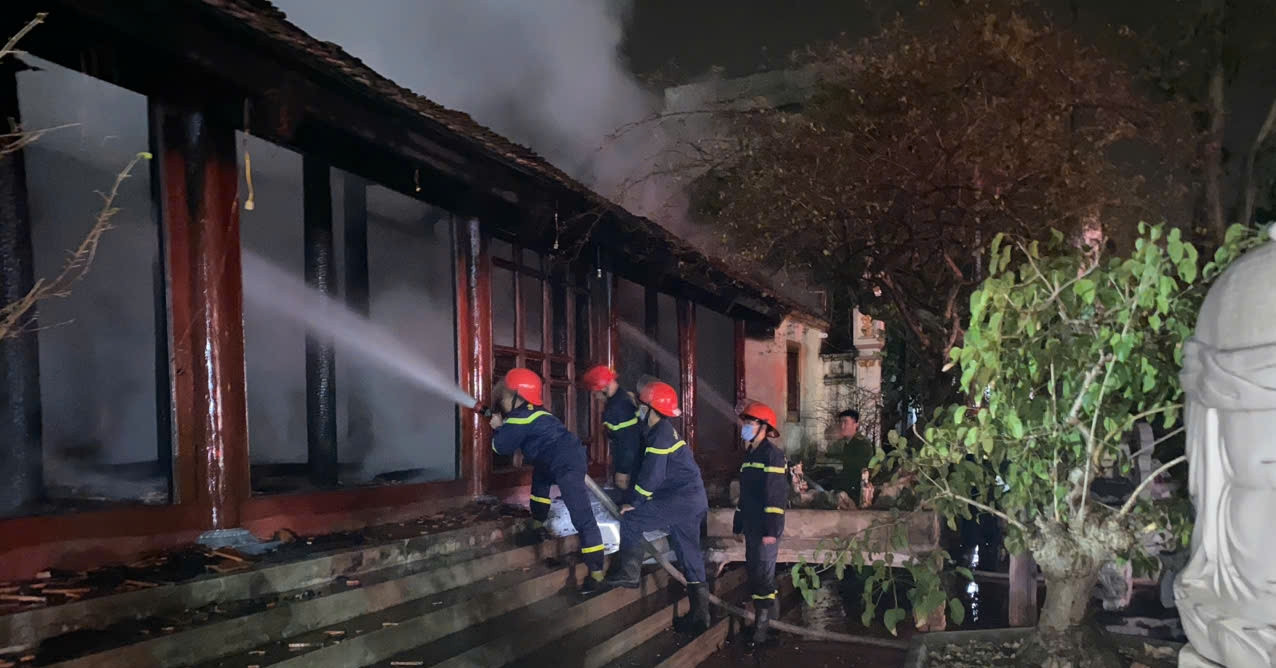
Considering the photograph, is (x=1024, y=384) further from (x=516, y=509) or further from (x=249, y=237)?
(x=249, y=237)

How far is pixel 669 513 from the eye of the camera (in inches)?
288

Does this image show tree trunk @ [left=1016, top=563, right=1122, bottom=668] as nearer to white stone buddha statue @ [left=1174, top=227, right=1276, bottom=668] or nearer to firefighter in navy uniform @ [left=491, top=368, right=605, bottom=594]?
white stone buddha statue @ [left=1174, top=227, right=1276, bottom=668]

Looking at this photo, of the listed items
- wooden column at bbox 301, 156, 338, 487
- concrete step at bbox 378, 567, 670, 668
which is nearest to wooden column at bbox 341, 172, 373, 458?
wooden column at bbox 301, 156, 338, 487

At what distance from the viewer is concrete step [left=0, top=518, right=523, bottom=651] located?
3.68 meters

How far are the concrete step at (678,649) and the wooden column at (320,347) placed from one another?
2912mm

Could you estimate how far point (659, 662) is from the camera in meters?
6.34

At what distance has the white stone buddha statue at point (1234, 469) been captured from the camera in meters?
3.03

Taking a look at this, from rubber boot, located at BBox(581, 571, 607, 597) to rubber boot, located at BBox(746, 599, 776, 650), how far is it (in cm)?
164

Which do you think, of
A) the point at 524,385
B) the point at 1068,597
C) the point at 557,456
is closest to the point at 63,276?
the point at 524,385

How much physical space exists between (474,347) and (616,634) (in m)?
2.91

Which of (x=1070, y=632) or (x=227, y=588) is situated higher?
(x=227, y=588)

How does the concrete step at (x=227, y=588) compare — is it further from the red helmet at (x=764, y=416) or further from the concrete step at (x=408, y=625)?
the red helmet at (x=764, y=416)

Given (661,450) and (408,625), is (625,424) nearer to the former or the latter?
(661,450)

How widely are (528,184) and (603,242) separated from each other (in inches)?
88.2
